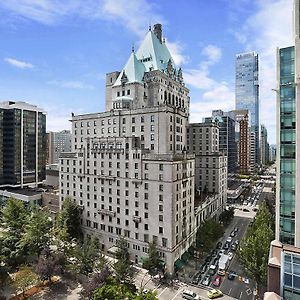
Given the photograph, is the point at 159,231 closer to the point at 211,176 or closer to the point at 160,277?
the point at 160,277

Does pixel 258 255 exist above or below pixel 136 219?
below

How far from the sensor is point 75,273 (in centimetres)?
5312

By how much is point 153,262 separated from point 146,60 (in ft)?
202

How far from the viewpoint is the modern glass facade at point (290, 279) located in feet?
104

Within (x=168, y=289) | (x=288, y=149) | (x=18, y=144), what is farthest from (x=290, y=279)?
(x=18, y=144)

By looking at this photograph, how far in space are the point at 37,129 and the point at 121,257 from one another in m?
94.6

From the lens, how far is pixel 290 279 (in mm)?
32344

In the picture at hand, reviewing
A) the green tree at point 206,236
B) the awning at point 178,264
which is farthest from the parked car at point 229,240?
the awning at point 178,264

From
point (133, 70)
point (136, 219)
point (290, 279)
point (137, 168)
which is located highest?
point (133, 70)

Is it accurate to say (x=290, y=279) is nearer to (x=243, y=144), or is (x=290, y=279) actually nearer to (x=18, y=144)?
(x=18, y=144)

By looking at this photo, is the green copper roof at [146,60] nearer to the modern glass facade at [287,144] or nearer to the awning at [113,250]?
the modern glass facade at [287,144]

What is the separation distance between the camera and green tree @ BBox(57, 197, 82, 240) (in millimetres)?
70938

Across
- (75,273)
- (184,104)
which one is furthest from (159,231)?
(184,104)

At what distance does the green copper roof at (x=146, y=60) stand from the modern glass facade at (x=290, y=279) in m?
60.6
